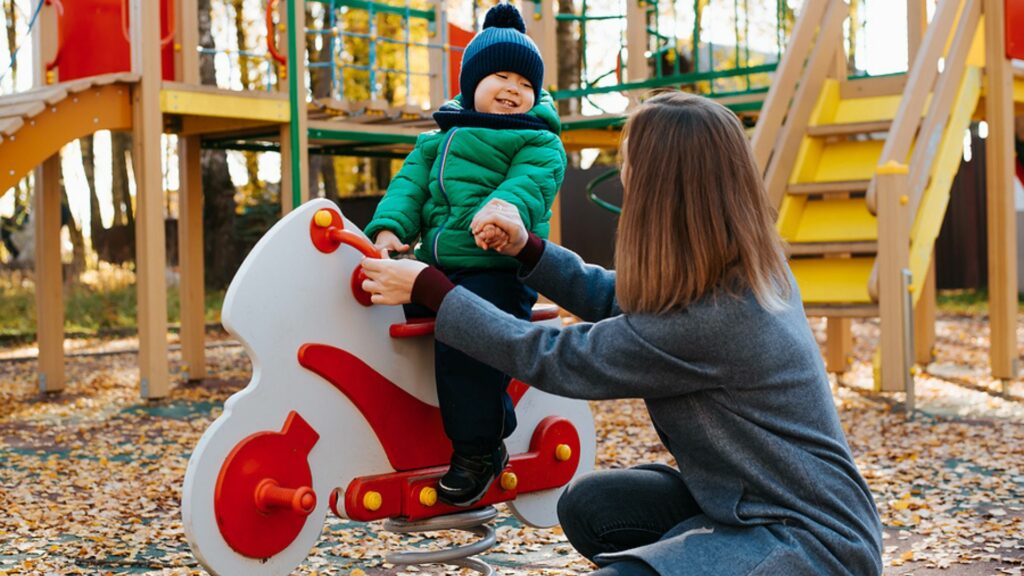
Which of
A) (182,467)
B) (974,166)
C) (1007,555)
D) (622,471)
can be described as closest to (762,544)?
(622,471)

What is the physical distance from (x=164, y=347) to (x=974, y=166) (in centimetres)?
1403

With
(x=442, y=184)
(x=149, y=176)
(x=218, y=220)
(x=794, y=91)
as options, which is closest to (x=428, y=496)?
(x=442, y=184)

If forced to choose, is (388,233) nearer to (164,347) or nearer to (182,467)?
(182,467)

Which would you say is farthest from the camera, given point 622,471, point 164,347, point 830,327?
point 830,327

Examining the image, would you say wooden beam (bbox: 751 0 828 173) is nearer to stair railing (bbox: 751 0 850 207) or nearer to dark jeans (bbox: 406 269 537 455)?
stair railing (bbox: 751 0 850 207)

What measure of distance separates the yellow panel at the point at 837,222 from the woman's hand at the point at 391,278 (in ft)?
16.2

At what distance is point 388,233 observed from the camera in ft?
9.95

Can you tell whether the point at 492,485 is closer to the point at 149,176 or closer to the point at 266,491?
the point at 266,491

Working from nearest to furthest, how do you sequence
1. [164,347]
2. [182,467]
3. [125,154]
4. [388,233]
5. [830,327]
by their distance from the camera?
[388,233]
[182,467]
[164,347]
[830,327]
[125,154]

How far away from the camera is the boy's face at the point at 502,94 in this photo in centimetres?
A: 310

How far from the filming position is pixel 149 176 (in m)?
7.29

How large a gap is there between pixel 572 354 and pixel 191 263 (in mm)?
6839

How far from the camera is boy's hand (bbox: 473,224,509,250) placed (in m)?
2.63

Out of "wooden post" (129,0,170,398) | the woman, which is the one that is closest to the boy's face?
the woman
